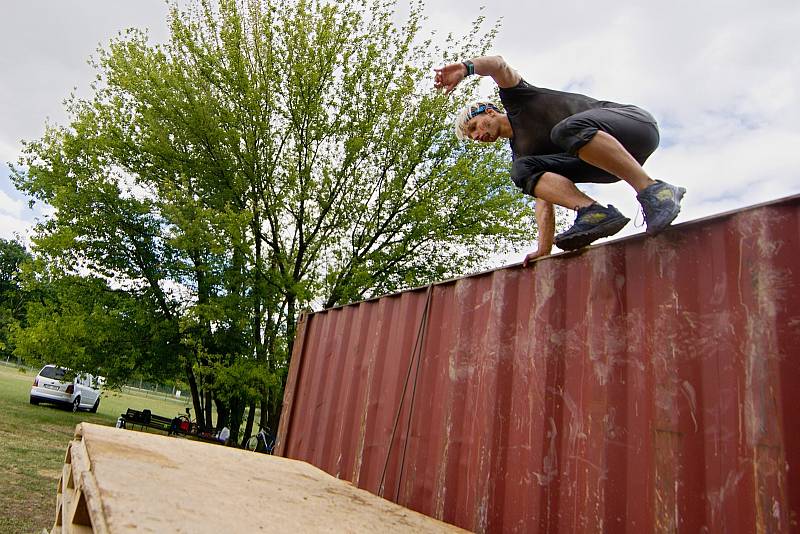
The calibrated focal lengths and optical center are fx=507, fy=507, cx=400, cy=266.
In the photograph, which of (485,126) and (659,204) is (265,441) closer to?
(485,126)

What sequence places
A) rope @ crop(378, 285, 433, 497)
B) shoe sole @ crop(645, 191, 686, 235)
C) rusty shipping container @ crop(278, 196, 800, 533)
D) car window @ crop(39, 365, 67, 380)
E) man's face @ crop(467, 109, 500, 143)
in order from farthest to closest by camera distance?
car window @ crop(39, 365, 67, 380) → rope @ crop(378, 285, 433, 497) → man's face @ crop(467, 109, 500, 143) → shoe sole @ crop(645, 191, 686, 235) → rusty shipping container @ crop(278, 196, 800, 533)

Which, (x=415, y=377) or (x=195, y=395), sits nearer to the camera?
(x=415, y=377)

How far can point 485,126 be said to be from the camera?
282 cm

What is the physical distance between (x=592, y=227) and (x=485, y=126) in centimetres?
96

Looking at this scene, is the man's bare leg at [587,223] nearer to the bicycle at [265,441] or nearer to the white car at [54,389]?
the bicycle at [265,441]

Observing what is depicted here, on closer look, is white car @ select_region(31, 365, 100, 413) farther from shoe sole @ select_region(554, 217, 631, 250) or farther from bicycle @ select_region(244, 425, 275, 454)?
shoe sole @ select_region(554, 217, 631, 250)

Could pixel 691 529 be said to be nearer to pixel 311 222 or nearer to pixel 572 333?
pixel 572 333

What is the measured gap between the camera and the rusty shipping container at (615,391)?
5.18ft

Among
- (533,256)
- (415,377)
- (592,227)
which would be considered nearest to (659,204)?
(592,227)

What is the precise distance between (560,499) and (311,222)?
39.0 feet

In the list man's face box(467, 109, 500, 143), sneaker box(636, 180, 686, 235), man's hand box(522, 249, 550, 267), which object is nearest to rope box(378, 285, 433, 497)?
man's hand box(522, 249, 550, 267)

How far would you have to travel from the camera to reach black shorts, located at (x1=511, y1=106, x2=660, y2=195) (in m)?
2.25

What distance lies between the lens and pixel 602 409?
6.51 ft

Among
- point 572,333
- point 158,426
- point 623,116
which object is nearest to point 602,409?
point 572,333
